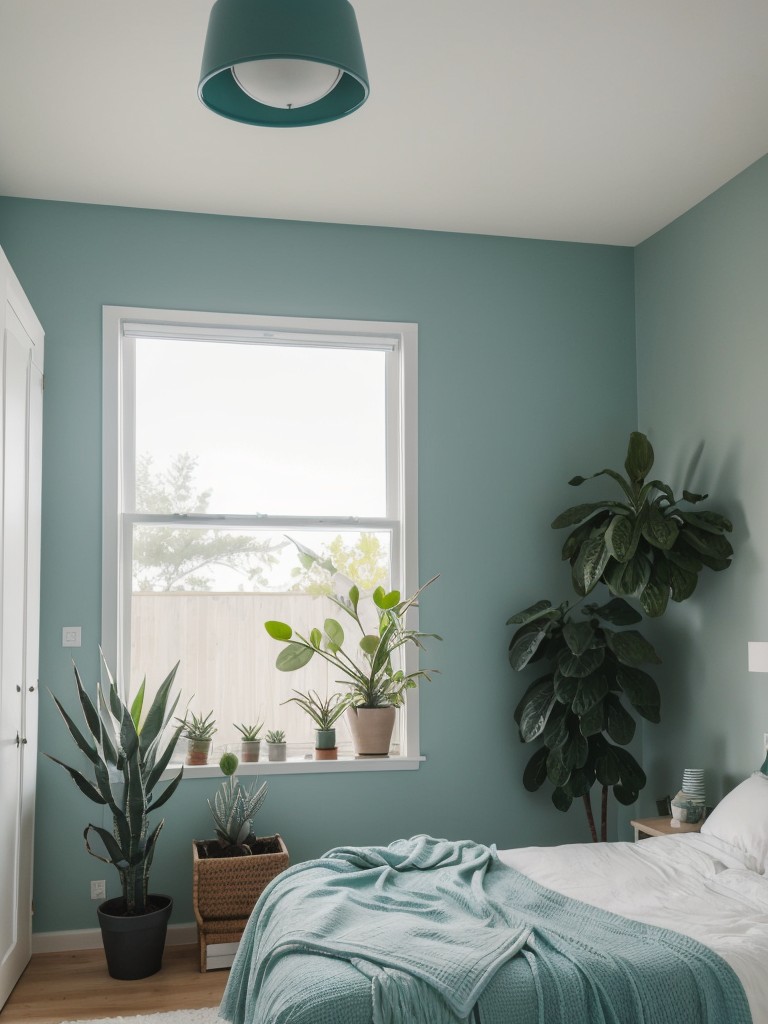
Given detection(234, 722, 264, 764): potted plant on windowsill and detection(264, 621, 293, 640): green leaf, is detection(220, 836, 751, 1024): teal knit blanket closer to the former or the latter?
detection(234, 722, 264, 764): potted plant on windowsill

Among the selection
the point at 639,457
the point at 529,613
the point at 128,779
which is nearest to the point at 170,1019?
the point at 128,779

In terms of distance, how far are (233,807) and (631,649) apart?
1.78 meters

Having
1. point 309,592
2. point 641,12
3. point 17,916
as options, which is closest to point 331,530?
point 309,592

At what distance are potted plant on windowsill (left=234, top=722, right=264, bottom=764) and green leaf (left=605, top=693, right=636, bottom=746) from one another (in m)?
1.53

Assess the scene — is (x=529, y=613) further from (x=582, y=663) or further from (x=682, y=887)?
(x=682, y=887)

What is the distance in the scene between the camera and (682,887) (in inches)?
112

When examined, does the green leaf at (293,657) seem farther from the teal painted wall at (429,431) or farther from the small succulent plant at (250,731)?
the teal painted wall at (429,431)

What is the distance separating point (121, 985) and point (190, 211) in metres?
3.19

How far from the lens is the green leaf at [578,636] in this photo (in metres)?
4.03

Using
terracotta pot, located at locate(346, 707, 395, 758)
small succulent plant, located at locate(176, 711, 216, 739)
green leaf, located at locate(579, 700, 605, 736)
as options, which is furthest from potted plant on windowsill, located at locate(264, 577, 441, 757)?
green leaf, located at locate(579, 700, 605, 736)

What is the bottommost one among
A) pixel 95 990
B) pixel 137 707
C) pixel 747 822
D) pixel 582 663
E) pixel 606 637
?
pixel 95 990

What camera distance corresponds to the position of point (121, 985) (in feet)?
11.6

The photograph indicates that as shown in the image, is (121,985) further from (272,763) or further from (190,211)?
(190,211)

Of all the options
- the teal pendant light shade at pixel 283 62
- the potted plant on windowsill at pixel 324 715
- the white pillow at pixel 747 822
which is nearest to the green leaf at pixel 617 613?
the white pillow at pixel 747 822
